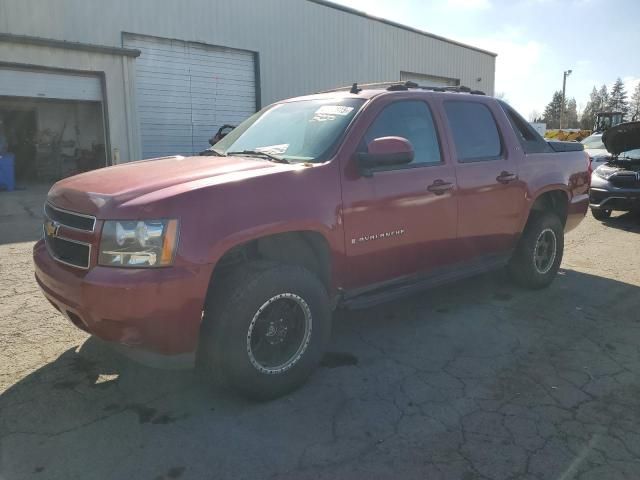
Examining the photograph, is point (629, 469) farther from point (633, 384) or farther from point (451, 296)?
point (451, 296)

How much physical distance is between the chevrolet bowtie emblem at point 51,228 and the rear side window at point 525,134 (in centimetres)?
409

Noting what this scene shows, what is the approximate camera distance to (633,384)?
3.34m

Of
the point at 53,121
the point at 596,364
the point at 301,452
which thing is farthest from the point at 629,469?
the point at 53,121

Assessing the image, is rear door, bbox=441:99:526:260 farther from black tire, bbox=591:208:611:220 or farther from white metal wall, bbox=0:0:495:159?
white metal wall, bbox=0:0:495:159

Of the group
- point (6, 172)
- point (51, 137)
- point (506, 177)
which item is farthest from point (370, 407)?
point (51, 137)

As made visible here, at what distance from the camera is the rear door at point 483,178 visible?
14.1 ft

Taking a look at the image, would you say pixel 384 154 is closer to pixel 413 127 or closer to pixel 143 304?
pixel 413 127

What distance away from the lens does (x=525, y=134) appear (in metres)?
5.13

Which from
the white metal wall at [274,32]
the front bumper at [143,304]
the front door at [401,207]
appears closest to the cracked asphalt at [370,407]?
the front bumper at [143,304]

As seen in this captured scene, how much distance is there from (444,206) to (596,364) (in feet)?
5.17

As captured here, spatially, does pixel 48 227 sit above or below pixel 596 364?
above

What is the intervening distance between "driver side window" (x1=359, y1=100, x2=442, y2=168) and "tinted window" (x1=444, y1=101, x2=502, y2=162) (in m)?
0.26

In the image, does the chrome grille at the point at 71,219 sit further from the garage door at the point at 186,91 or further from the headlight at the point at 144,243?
the garage door at the point at 186,91

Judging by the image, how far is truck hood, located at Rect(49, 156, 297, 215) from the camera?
2.80 metres
